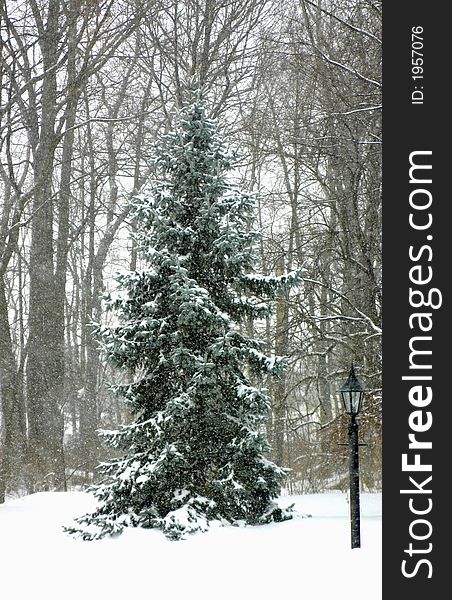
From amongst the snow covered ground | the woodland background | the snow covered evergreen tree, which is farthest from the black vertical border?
the woodland background

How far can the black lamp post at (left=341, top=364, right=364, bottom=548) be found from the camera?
6.71m

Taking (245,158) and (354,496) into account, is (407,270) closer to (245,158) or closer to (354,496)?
(354,496)

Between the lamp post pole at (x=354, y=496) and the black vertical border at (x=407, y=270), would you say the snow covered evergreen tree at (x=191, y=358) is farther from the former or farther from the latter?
the black vertical border at (x=407, y=270)

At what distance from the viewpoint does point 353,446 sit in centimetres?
686

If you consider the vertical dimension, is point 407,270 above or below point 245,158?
below

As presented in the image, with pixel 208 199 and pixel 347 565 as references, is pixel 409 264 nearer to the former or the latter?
pixel 347 565

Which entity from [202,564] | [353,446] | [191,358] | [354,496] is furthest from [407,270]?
[191,358]

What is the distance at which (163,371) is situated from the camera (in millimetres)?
8484

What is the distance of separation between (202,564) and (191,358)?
2.23 metres

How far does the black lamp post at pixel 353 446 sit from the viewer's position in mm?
6711

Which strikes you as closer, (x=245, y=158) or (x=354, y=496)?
(x=354, y=496)

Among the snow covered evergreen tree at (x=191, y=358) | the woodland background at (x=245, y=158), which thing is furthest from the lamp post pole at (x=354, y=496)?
the woodland background at (x=245, y=158)

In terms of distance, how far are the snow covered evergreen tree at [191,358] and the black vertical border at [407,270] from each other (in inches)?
132

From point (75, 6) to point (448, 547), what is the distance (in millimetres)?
9884
